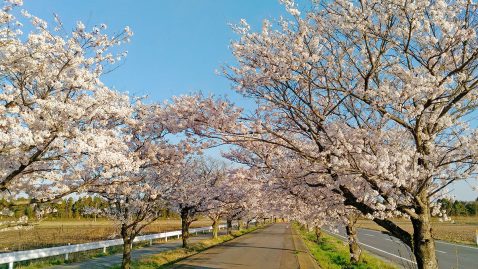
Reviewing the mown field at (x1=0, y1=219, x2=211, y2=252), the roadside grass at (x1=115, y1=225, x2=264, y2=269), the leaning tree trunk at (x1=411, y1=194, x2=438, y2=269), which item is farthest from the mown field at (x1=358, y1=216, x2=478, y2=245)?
the mown field at (x1=0, y1=219, x2=211, y2=252)

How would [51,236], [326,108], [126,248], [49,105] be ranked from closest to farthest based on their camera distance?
[49,105]
[326,108]
[126,248]
[51,236]

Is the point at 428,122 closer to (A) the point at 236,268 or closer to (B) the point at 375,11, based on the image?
(B) the point at 375,11

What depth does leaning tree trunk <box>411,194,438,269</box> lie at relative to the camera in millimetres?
6973

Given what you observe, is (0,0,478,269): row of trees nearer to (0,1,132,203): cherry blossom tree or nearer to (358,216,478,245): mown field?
(0,1,132,203): cherry blossom tree

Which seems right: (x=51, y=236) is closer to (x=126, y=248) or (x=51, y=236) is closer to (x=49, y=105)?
(x=126, y=248)

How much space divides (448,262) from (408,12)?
61.0 ft

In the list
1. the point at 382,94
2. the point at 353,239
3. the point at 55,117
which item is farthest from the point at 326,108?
the point at 353,239

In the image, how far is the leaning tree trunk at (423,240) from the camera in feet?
22.9

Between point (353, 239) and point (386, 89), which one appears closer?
point (386, 89)

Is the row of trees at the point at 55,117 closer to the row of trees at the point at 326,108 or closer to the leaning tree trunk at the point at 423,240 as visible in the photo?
the row of trees at the point at 326,108

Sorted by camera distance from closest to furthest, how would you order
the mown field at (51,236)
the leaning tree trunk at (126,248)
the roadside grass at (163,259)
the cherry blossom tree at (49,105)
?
the cherry blossom tree at (49,105) → the leaning tree trunk at (126,248) → the roadside grass at (163,259) → the mown field at (51,236)

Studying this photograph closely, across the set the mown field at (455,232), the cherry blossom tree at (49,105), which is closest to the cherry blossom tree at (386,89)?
the cherry blossom tree at (49,105)

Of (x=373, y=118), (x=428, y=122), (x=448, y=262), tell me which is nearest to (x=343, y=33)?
(x=428, y=122)

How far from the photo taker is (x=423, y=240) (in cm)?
710
